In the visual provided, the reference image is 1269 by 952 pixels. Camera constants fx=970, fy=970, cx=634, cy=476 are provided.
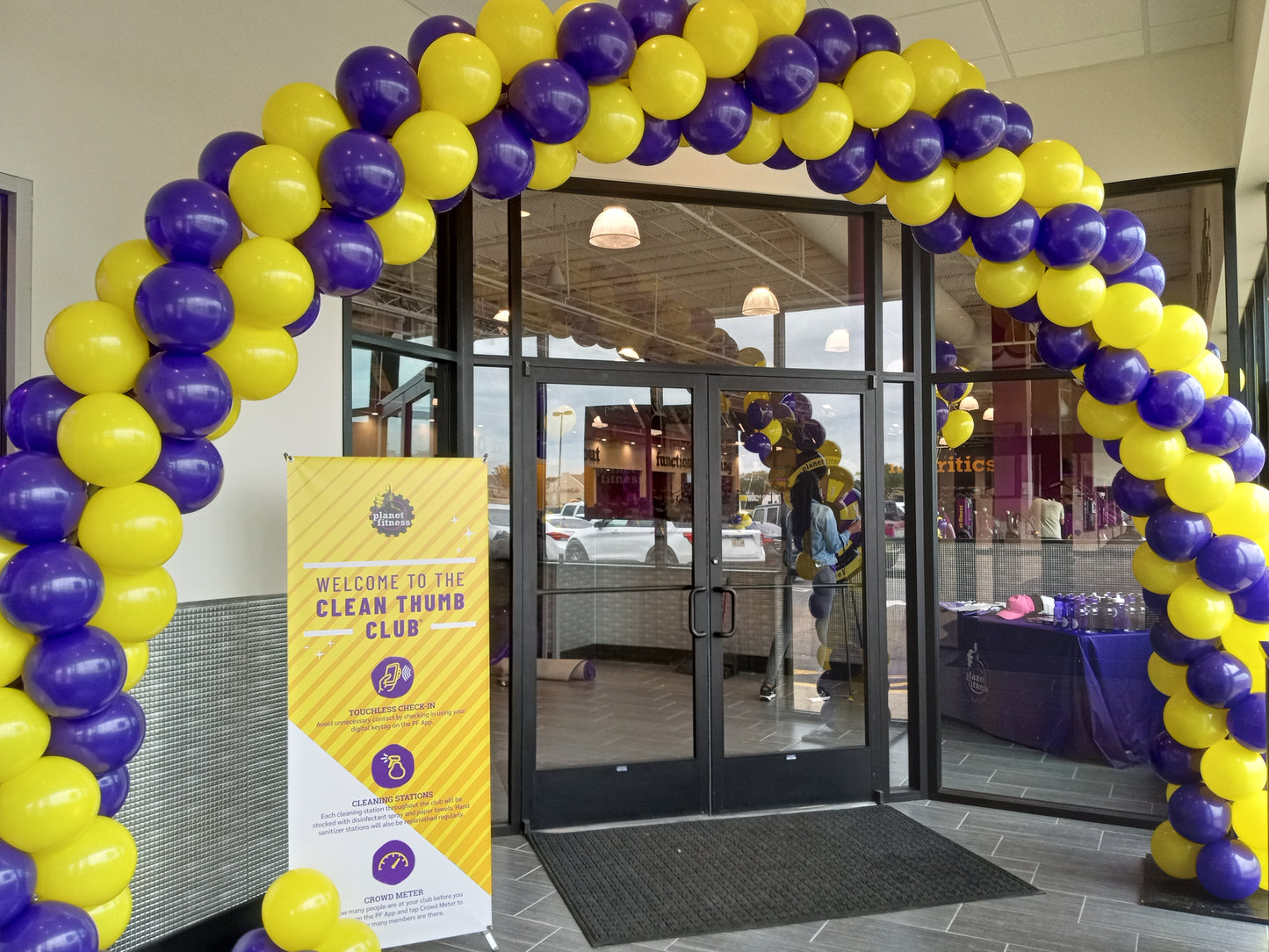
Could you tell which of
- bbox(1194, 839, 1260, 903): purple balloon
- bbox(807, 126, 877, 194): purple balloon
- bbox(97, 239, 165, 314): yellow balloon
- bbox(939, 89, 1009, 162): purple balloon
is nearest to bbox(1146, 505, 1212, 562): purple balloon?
bbox(1194, 839, 1260, 903): purple balloon

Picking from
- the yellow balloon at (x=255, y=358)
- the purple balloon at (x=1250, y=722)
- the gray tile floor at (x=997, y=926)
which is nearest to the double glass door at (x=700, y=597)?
the gray tile floor at (x=997, y=926)

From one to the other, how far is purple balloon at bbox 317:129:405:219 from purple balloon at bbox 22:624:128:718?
1.30m

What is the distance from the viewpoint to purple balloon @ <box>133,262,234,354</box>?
239cm

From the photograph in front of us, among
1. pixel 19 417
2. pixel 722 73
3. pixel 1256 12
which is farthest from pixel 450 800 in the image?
pixel 1256 12

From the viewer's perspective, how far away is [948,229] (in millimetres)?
3529

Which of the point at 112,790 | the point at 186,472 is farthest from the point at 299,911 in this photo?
the point at 186,472

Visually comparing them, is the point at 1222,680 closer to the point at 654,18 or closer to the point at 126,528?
the point at 654,18

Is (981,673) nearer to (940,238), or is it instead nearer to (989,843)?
(989,843)

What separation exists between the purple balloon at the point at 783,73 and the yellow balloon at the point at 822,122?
0.05 metres

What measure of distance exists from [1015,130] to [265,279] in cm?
261

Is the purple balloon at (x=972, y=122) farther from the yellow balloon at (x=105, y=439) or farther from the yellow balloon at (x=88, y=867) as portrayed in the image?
the yellow balloon at (x=88, y=867)

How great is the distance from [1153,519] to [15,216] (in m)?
4.10

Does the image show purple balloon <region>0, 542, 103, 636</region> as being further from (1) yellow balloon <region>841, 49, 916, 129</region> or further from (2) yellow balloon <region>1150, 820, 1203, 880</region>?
(2) yellow balloon <region>1150, 820, 1203, 880</region>

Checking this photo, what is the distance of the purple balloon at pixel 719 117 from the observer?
3.13 metres
